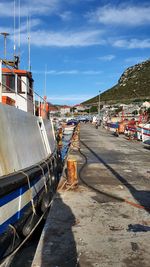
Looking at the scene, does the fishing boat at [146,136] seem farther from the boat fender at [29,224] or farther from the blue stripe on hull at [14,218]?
the blue stripe on hull at [14,218]

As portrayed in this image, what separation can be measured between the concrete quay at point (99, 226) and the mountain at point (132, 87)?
11704 cm

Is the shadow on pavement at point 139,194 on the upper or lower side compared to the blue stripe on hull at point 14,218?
lower

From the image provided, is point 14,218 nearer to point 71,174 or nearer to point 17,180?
point 17,180

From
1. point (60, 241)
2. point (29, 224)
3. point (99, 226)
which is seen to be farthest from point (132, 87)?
point (60, 241)

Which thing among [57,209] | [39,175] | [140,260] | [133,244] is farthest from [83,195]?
[140,260]

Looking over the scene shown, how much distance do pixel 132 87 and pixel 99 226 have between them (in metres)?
150

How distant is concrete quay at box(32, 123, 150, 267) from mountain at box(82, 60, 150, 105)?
4608 inches

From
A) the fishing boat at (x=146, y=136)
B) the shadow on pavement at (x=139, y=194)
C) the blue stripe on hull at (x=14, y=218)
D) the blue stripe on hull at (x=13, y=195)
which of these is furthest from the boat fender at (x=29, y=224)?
the fishing boat at (x=146, y=136)

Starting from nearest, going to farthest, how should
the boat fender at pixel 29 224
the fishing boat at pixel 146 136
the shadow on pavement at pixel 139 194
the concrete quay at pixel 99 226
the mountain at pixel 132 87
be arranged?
1. the concrete quay at pixel 99 226
2. the boat fender at pixel 29 224
3. the shadow on pavement at pixel 139 194
4. the fishing boat at pixel 146 136
5. the mountain at pixel 132 87

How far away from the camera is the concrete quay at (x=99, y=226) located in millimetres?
4523

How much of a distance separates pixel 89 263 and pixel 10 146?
2.18m

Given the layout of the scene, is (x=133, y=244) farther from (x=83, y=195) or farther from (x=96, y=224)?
(x=83, y=195)

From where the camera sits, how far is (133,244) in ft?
16.2

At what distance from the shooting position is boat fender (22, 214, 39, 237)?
17.7ft
